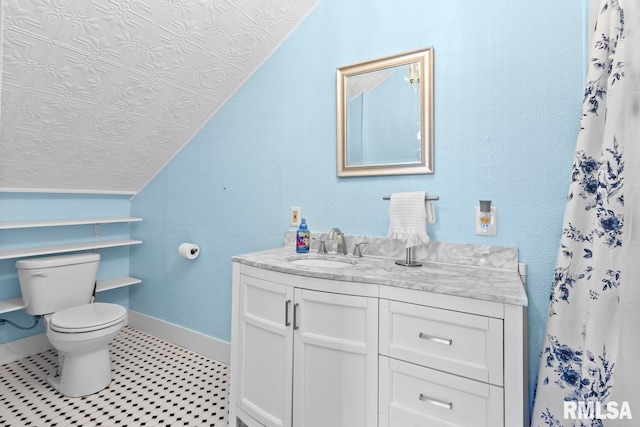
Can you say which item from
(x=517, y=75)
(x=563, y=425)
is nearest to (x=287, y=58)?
(x=517, y=75)

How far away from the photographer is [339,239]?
1.75m

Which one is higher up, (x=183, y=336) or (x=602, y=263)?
Result: (x=602, y=263)

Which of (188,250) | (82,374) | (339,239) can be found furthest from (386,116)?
(82,374)

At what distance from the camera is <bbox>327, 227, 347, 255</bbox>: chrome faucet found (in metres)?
1.75

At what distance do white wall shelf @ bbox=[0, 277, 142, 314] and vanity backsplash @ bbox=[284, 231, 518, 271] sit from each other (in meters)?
1.62

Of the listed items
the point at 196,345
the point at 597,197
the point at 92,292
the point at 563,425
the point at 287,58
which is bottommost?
the point at 196,345

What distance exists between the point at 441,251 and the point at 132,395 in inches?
74.1

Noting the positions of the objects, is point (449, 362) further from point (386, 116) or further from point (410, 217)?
point (386, 116)

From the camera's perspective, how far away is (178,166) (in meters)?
2.49

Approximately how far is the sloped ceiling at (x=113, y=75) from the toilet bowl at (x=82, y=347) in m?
0.99

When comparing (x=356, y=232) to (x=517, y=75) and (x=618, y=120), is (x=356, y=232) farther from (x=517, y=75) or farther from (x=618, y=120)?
(x=618, y=120)

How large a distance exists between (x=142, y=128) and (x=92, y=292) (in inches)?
47.9

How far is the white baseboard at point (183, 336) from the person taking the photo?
88.4 inches

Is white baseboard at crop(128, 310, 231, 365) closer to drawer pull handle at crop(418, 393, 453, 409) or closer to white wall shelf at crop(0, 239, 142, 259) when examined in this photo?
white wall shelf at crop(0, 239, 142, 259)
